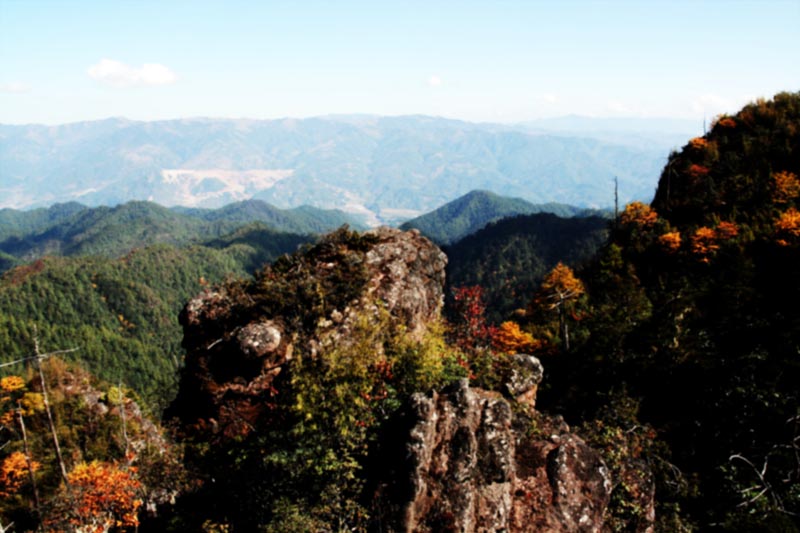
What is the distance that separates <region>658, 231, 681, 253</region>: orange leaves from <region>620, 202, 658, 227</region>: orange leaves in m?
4.58

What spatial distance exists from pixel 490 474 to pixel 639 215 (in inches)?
1641

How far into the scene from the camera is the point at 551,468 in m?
13.0

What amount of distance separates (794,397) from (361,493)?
57.9 ft

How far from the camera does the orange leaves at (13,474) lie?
37156 mm

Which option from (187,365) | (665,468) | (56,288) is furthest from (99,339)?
(665,468)

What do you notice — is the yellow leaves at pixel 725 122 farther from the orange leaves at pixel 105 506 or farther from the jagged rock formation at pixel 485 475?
the orange leaves at pixel 105 506

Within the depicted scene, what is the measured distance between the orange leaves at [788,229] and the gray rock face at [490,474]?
98.1ft

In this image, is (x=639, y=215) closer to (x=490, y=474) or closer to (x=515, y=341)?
(x=515, y=341)

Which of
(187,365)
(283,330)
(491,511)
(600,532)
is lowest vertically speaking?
(600,532)

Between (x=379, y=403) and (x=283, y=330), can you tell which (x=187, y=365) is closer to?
(x=283, y=330)

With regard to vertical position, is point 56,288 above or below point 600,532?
below

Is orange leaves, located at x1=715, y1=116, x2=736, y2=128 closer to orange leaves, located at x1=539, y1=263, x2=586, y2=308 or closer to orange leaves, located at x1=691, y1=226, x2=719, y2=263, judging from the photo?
orange leaves, located at x1=691, y1=226, x2=719, y2=263

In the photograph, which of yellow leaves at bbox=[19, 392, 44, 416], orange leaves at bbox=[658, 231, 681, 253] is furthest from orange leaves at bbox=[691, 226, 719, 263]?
yellow leaves at bbox=[19, 392, 44, 416]

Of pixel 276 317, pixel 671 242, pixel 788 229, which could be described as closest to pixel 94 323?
pixel 671 242
